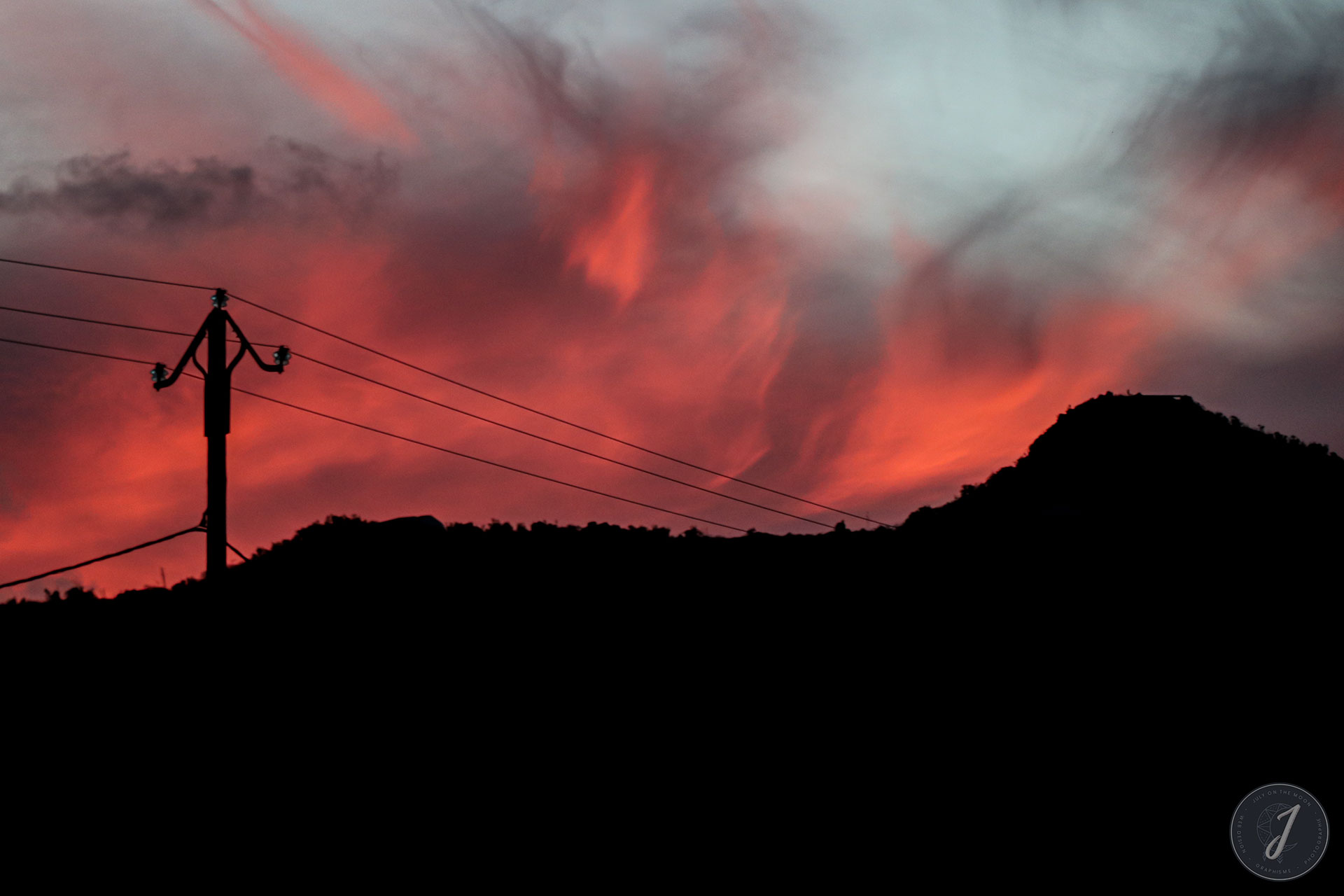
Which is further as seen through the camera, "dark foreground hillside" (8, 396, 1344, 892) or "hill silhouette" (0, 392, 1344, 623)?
"hill silhouette" (0, 392, 1344, 623)

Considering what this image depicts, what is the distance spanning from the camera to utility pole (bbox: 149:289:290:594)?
23.9 m

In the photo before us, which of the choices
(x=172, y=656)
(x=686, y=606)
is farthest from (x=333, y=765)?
(x=686, y=606)

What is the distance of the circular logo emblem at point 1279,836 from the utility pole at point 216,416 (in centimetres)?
2481

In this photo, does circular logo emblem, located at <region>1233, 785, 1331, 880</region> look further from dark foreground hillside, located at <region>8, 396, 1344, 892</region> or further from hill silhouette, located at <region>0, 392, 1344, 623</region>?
hill silhouette, located at <region>0, 392, 1344, 623</region>

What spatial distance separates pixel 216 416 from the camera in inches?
961

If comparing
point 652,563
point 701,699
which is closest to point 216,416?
point 701,699

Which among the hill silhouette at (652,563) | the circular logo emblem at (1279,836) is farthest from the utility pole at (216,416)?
the circular logo emblem at (1279,836)

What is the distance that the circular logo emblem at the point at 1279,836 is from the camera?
2252 cm

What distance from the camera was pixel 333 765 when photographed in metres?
24.2

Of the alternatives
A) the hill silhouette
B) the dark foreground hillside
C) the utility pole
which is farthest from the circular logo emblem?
the utility pole

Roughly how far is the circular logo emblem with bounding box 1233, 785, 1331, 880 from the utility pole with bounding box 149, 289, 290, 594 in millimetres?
24813

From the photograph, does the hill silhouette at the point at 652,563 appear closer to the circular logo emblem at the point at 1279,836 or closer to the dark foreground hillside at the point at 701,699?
the dark foreground hillside at the point at 701,699

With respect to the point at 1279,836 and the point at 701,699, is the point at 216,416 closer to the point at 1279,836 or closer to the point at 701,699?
the point at 701,699

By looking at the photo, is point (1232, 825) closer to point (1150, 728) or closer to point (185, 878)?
point (1150, 728)
